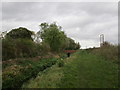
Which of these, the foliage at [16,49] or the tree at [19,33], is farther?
the tree at [19,33]

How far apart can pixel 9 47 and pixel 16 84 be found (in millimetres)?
A: 11626

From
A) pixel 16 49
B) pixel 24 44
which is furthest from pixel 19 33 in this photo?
pixel 16 49

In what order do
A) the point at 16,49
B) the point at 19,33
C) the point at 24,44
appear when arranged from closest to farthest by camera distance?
1. the point at 16,49
2. the point at 24,44
3. the point at 19,33

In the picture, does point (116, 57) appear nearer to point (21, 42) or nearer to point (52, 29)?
point (21, 42)

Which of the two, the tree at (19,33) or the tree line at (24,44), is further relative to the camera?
the tree at (19,33)

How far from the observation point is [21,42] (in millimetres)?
23141

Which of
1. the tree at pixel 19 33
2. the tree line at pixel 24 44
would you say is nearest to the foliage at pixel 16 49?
the tree line at pixel 24 44

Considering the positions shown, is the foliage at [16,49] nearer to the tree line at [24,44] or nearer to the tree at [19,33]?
the tree line at [24,44]

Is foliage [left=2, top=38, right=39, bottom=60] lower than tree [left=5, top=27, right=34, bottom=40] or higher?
lower

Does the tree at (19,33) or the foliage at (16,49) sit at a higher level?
the tree at (19,33)

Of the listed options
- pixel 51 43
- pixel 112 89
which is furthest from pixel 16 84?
pixel 51 43

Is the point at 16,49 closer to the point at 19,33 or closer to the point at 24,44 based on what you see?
the point at 24,44

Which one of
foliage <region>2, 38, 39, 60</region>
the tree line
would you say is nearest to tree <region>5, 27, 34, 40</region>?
the tree line

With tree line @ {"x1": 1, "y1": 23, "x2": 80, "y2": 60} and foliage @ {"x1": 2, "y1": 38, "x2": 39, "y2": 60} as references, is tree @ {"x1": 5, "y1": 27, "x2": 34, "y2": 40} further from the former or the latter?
foliage @ {"x1": 2, "y1": 38, "x2": 39, "y2": 60}
